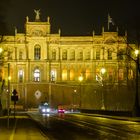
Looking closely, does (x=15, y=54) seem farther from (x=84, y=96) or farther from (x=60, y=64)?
(x=84, y=96)

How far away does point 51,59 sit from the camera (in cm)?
16412

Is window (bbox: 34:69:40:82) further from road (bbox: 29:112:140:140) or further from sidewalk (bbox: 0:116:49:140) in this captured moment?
sidewalk (bbox: 0:116:49:140)

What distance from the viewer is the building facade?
161m

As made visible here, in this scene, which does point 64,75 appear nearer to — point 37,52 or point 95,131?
point 37,52

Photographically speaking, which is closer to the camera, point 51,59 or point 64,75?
point 51,59

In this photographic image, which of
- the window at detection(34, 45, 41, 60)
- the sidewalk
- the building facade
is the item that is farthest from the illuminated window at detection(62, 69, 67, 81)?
the sidewalk

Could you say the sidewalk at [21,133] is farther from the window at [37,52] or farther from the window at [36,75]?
the window at [37,52]

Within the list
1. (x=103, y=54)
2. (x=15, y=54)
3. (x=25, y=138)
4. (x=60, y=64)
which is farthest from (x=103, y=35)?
(x=25, y=138)

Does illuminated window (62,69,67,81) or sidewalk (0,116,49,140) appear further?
illuminated window (62,69,67,81)

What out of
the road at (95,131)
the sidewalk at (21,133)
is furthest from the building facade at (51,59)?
the sidewalk at (21,133)

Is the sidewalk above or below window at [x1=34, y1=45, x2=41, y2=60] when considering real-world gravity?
below

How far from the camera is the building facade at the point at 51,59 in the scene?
161 m

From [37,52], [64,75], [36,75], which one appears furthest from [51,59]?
[36,75]

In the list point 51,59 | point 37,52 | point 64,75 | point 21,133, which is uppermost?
point 37,52
